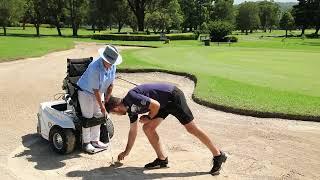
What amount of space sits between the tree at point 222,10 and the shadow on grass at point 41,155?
342ft

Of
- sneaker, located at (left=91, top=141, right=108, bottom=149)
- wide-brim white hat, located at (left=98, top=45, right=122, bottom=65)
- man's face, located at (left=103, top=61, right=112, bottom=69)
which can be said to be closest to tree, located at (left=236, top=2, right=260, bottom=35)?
sneaker, located at (left=91, top=141, right=108, bottom=149)

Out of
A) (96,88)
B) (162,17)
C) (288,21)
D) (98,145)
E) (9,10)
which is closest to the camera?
(96,88)

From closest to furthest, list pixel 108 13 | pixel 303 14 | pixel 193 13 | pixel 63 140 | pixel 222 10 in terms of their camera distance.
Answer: pixel 63 140 < pixel 108 13 < pixel 303 14 < pixel 193 13 < pixel 222 10

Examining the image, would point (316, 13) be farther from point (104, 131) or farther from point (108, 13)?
point (104, 131)

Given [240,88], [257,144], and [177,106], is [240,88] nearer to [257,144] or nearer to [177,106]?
[257,144]

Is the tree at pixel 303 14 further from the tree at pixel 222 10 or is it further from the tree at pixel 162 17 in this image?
the tree at pixel 162 17

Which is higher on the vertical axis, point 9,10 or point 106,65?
point 9,10

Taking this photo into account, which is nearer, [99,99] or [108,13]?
[99,99]

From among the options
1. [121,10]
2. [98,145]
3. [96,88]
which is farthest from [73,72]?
[121,10]

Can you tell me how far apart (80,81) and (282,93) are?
7533 millimetres

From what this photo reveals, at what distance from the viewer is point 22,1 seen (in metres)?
67.1

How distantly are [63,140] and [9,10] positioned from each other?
60041 millimetres

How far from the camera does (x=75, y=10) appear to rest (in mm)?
69125

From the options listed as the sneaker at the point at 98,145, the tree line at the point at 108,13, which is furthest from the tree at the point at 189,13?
the sneaker at the point at 98,145
